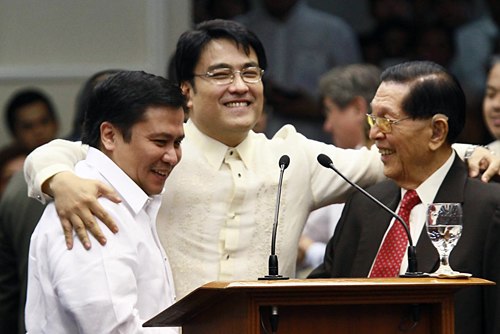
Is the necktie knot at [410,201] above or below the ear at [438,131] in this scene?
below

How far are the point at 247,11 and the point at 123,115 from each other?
16.9ft

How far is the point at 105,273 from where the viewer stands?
485 centimetres

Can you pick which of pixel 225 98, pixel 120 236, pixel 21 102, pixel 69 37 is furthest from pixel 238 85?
pixel 69 37

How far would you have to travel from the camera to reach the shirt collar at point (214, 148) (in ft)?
19.2

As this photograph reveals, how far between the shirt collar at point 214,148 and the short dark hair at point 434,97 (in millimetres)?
622

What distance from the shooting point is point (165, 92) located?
5.25 m

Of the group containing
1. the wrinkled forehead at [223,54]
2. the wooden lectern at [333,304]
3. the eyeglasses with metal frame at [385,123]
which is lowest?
the wooden lectern at [333,304]

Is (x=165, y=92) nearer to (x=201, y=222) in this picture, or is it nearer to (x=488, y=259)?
(x=201, y=222)

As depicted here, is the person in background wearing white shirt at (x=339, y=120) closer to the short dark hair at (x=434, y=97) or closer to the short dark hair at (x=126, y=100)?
the short dark hair at (x=434, y=97)

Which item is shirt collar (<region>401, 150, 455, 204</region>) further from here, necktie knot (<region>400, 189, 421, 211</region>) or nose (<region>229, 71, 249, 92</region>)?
nose (<region>229, 71, 249, 92</region>)

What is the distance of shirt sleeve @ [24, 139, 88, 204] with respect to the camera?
17.7ft

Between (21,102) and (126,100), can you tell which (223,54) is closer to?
(126,100)

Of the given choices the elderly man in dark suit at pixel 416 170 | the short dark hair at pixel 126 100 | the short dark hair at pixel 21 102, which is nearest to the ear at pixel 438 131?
the elderly man in dark suit at pixel 416 170

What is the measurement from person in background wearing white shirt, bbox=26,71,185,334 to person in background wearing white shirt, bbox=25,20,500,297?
42 centimetres
